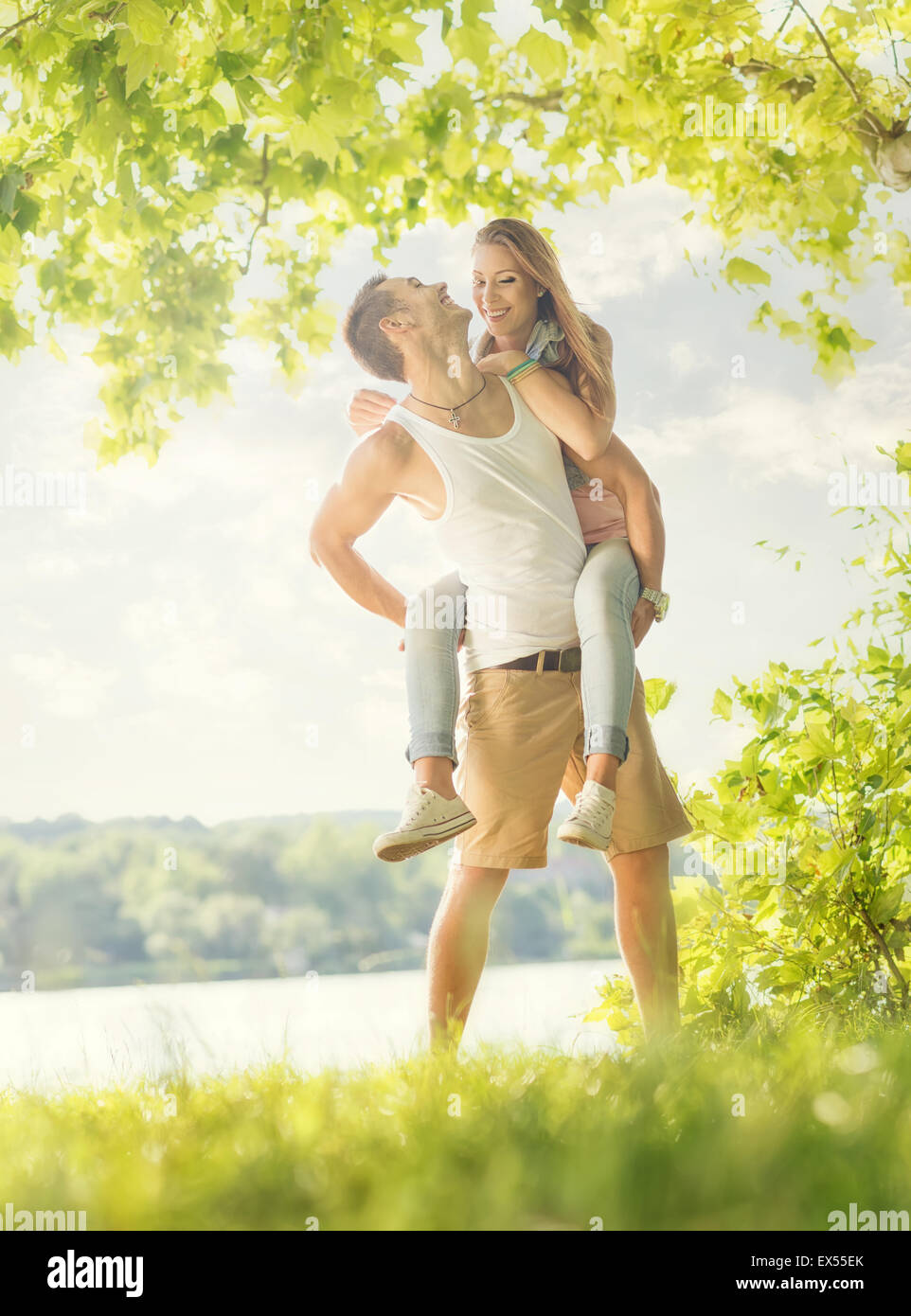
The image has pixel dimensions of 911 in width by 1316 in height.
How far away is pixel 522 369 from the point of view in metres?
2.11

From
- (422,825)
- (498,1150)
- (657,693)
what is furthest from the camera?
(657,693)

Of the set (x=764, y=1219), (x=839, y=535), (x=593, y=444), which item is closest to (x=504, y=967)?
(x=764, y=1219)

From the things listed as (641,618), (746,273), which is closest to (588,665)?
(641,618)

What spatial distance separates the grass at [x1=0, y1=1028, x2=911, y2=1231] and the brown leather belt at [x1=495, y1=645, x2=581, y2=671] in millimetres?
792

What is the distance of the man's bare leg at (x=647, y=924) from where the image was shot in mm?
2053

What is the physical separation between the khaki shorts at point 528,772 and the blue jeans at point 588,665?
80 mm

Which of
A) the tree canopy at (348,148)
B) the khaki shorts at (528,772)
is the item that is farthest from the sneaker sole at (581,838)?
the tree canopy at (348,148)

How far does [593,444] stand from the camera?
2.06m

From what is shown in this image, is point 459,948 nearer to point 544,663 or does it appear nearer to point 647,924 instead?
point 647,924

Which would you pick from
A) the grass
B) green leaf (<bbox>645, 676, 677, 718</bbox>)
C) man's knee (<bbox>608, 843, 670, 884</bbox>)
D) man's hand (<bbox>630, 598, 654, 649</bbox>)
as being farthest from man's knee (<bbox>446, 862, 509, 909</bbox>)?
green leaf (<bbox>645, 676, 677, 718</bbox>)

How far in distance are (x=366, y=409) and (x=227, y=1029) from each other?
53.7 inches

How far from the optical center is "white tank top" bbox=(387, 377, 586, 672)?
206 centimetres

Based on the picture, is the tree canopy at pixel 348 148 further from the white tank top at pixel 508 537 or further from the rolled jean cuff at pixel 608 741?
the rolled jean cuff at pixel 608 741
